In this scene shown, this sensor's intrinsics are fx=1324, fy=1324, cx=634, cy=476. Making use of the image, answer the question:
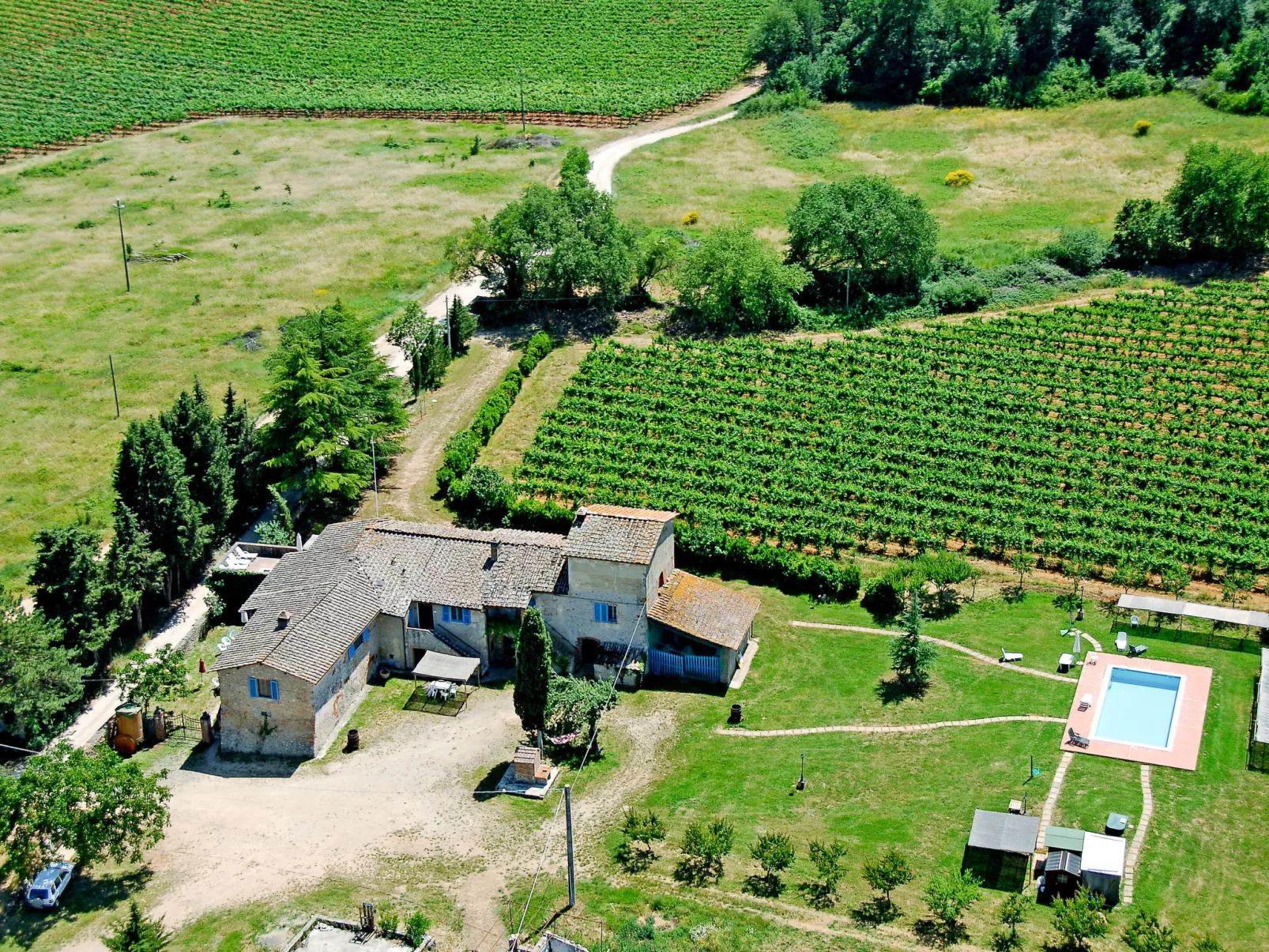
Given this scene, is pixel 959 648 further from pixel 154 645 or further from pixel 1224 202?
pixel 1224 202

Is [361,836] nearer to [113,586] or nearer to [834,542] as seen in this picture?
[113,586]

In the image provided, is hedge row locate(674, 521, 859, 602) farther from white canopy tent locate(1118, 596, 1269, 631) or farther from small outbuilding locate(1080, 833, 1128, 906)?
small outbuilding locate(1080, 833, 1128, 906)

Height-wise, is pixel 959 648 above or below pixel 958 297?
below

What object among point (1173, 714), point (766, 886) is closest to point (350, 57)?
point (1173, 714)

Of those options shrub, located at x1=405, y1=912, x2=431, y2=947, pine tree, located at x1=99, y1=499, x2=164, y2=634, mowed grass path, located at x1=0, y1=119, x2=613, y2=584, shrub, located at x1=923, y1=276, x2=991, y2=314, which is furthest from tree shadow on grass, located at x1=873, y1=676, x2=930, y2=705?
mowed grass path, located at x1=0, y1=119, x2=613, y2=584

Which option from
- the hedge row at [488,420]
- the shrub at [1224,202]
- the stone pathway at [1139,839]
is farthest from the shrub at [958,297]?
the stone pathway at [1139,839]

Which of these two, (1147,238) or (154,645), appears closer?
(154,645)

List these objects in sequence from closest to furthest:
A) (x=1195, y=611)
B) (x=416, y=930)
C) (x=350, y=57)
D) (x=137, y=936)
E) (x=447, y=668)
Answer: (x=416, y=930) → (x=137, y=936) → (x=1195, y=611) → (x=447, y=668) → (x=350, y=57)

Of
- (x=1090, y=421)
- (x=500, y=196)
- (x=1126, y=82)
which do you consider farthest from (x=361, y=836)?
(x=1126, y=82)
